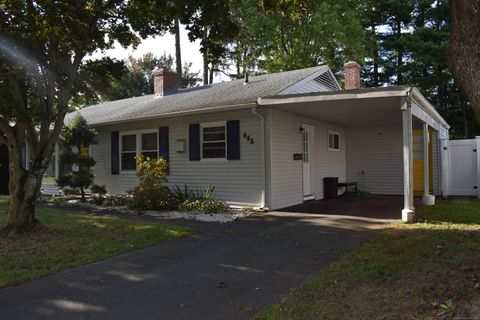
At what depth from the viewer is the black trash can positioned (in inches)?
548

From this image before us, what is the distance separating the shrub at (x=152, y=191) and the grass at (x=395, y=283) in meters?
6.16

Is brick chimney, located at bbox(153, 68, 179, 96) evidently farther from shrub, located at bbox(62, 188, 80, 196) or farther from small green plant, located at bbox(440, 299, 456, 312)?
small green plant, located at bbox(440, 299, 456, 312)

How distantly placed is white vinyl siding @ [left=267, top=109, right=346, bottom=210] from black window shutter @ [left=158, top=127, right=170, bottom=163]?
3736 mm

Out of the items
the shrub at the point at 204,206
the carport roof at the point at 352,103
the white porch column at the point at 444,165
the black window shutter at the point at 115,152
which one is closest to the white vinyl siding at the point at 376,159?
the white porch column at the point at 444,165

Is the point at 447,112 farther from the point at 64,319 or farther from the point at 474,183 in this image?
the point at 64,319

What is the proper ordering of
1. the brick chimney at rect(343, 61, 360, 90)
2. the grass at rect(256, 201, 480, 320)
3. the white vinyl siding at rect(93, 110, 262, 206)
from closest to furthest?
the grass at rect(256, 201, 480, 320) < the white vinyl siding at rect(93, 110, 262, 206) < the brick chimney at rect(343, 61, 360, 90)

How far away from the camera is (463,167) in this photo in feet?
46.2

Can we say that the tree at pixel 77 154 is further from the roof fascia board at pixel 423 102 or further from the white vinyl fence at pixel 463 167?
the white vinyl fence at pixel 463 167

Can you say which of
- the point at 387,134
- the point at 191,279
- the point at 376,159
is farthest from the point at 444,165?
the point at 191,279

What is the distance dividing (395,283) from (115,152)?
39.1 ft

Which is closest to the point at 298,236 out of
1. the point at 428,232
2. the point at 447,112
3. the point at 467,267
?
the point at 428,232

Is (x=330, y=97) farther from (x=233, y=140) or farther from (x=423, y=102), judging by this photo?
(x=233, y=140)

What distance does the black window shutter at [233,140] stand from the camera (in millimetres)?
11320

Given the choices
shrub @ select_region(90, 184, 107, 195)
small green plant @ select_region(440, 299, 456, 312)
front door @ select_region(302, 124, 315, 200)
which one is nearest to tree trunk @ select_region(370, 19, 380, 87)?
front door @ select_region(302, 124, 315, 200)
